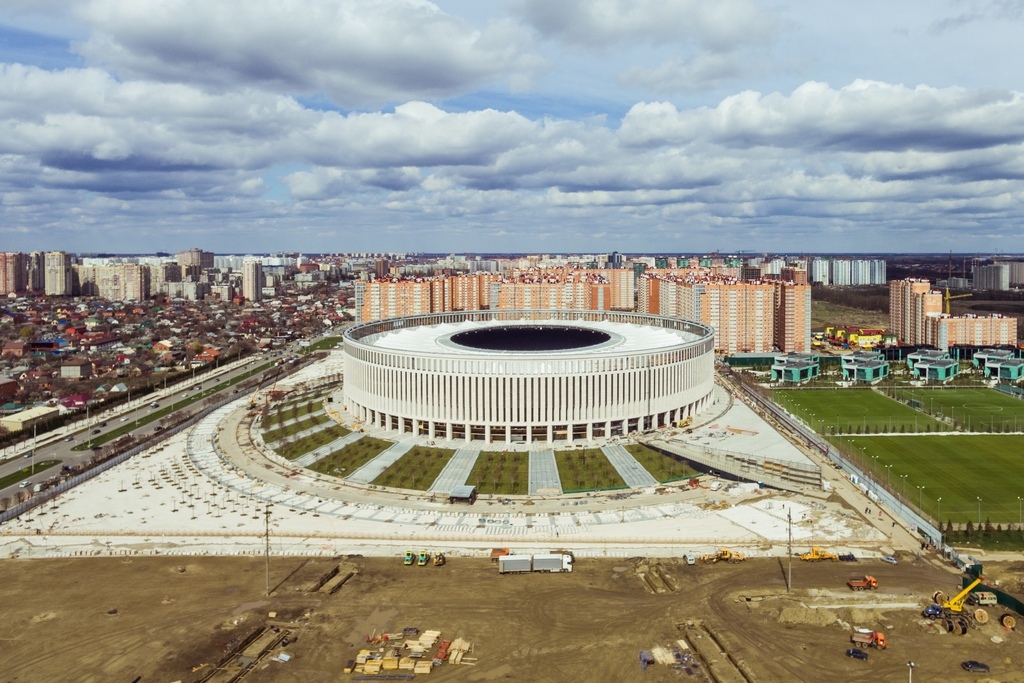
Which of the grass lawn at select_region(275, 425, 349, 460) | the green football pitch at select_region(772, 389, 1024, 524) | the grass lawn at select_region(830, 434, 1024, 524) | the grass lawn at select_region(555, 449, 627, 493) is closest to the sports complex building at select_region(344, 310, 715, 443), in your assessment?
the grass lawn at select_region(275, 425, 349, 460)

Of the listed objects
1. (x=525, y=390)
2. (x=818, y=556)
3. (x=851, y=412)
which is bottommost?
(x=818, y=556)

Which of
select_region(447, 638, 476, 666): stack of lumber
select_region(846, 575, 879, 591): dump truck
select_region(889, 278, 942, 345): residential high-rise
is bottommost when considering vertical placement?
select_region(447, 638, 476, 666): stack of lumber

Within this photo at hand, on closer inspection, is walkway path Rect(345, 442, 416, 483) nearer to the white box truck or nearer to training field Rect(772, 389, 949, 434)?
the white box truck

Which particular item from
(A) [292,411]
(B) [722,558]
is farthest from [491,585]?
(A) [292,411]

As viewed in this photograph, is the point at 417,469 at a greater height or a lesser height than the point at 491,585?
greater

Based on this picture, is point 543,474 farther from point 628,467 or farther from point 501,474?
point 628,467

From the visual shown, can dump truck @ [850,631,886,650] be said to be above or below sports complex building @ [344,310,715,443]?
below
